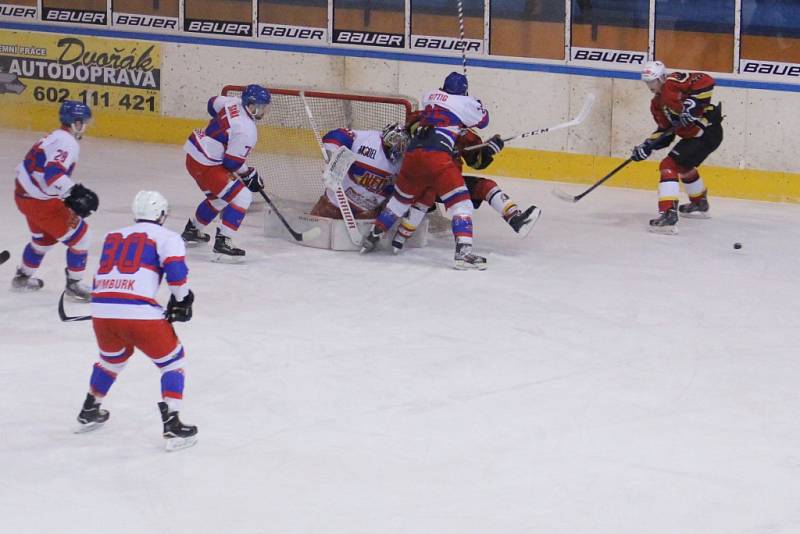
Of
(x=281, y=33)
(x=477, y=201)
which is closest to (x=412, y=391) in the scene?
(x=477, y=201)

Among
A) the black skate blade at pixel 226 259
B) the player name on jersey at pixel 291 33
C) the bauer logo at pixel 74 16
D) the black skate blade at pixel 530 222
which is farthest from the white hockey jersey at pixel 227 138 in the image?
the bauer logo at pixel 74 16

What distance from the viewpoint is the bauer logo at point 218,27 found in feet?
35.6

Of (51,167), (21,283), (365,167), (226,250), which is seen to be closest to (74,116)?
(51,167)

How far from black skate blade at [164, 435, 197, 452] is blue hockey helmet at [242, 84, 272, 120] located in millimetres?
3007

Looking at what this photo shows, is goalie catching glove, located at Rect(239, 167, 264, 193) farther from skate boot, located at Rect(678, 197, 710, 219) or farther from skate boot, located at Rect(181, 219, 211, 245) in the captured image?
skate boot, located at Rect(678, 197, 710, 219)

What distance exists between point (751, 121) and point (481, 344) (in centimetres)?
414

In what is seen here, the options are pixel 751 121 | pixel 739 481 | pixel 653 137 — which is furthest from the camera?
pixel 751 121

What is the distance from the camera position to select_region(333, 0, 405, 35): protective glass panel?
10305 mm

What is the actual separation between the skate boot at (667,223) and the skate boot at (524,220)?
3.60 ft

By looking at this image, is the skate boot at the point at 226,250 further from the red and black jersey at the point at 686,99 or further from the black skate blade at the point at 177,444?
the black skate blade at the point at 177,444

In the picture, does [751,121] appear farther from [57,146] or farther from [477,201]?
[57,146]

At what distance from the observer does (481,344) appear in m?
5.79

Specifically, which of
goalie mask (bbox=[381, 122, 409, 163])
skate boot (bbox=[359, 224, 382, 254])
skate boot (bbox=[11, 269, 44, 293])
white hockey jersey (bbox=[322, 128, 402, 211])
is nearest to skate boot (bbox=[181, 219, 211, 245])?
white hockey jersey (bbox=[322, 128, 402, 211])

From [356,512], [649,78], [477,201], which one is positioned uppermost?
[649,78]
